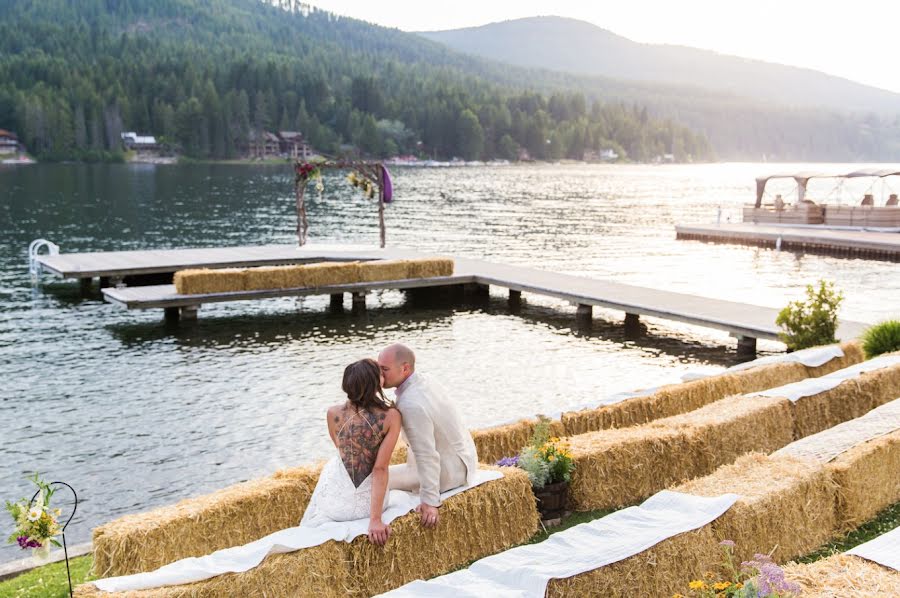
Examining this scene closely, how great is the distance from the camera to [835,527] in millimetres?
7074

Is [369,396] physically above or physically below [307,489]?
above

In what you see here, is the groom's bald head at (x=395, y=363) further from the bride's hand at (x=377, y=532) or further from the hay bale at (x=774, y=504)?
the hay bale at (x=774, y=504)

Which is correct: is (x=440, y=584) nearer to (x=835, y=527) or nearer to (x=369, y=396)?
(x=369, y=396)

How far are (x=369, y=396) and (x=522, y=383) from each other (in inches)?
457

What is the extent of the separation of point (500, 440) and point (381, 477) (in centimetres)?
317

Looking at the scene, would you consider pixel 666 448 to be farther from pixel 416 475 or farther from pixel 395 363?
pixel 395 363

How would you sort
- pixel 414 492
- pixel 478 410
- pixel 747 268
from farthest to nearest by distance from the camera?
pixel 747 268
pixel 478 410
pixel 414 492

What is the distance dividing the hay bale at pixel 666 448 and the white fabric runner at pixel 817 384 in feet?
0.90

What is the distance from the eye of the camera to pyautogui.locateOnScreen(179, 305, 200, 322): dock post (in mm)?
23062

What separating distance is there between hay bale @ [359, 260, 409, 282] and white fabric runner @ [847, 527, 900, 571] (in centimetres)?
2123

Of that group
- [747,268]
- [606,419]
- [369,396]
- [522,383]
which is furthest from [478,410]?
[747,268]

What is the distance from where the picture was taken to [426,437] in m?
6.14

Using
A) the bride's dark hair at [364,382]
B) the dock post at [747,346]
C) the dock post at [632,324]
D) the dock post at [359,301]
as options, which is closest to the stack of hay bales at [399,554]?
the bride's dark hair at [364,382]

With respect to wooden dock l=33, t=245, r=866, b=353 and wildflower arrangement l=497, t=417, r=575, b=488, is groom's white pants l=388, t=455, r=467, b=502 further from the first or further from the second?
wooden dock l=33, t=245, r=866, b=353
